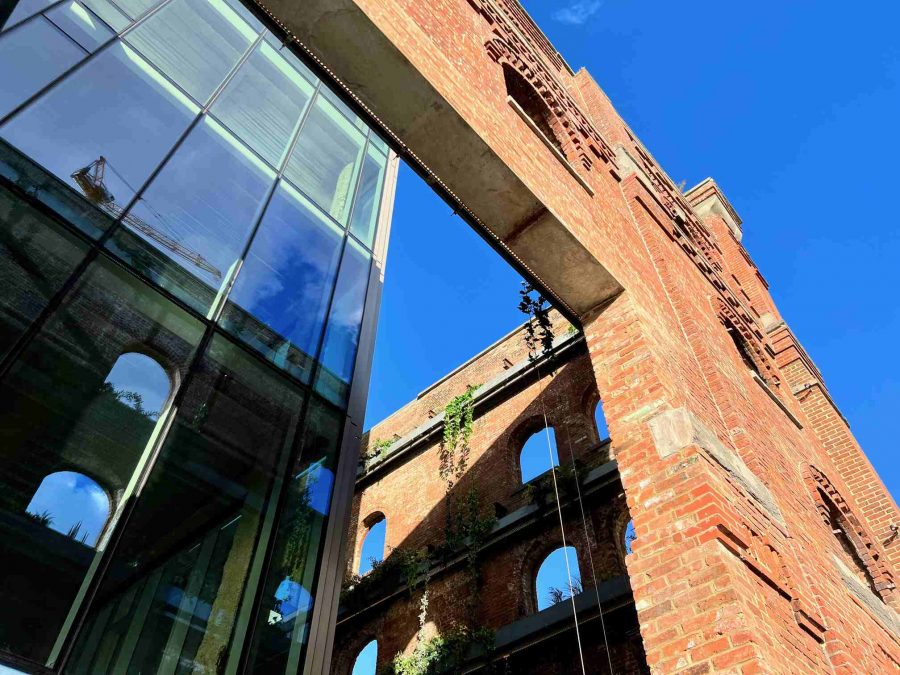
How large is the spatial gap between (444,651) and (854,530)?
6.53m

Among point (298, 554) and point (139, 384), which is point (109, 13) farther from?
point (298, 554)

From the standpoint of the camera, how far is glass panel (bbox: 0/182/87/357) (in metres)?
4.33

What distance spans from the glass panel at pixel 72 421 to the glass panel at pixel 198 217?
32 centimetres

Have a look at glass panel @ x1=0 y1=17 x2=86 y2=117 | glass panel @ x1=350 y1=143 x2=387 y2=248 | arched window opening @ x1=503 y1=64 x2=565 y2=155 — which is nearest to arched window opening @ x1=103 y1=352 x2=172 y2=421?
glass panel @ x1=0 y1=17 x2=86 y2=117

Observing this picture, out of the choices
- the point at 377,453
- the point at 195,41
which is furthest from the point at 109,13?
the point at 377,453

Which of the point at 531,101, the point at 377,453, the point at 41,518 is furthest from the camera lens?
the point at 377,453

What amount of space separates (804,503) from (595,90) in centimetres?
669

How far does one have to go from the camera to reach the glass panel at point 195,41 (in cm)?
703

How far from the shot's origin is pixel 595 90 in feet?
32.9

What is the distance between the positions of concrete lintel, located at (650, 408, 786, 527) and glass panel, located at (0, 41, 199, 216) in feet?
15.3

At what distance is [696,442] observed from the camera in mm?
4250

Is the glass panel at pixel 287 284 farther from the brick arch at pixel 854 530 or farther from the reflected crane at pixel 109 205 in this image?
the brick arch at pixel 854 530

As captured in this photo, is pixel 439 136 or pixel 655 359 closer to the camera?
pixel 439 136

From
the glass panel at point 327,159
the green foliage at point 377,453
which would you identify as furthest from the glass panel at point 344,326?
the green foliage at point 377,453
